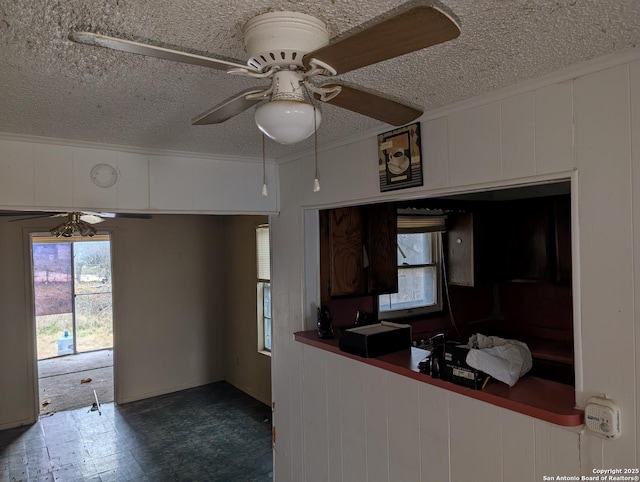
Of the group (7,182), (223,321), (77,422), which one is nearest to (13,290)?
(77,422)

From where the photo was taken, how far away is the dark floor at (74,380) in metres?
5.36

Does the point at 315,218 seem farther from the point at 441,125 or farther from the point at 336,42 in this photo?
the point at 336,42

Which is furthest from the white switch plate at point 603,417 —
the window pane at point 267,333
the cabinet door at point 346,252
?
the window pane at point 267,333

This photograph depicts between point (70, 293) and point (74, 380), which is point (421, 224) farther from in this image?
point (70, 293)

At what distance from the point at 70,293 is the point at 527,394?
7.87m

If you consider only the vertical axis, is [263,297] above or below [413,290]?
below

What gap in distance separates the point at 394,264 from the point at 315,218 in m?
0.72

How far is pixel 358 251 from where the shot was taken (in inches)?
121

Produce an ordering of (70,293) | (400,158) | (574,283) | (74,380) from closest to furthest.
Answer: (574,283) → (400,158) → (74,380) → (70,293)

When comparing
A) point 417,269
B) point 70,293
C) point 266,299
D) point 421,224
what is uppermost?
point 421,224

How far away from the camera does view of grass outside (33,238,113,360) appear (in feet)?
24.2

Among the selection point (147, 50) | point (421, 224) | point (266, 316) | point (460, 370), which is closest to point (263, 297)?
point (266, 316)

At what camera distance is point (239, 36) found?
3.78 ft

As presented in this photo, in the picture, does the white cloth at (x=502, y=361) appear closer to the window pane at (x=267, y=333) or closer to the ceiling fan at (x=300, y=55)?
the ceiling fan at (x=300, y=55)
